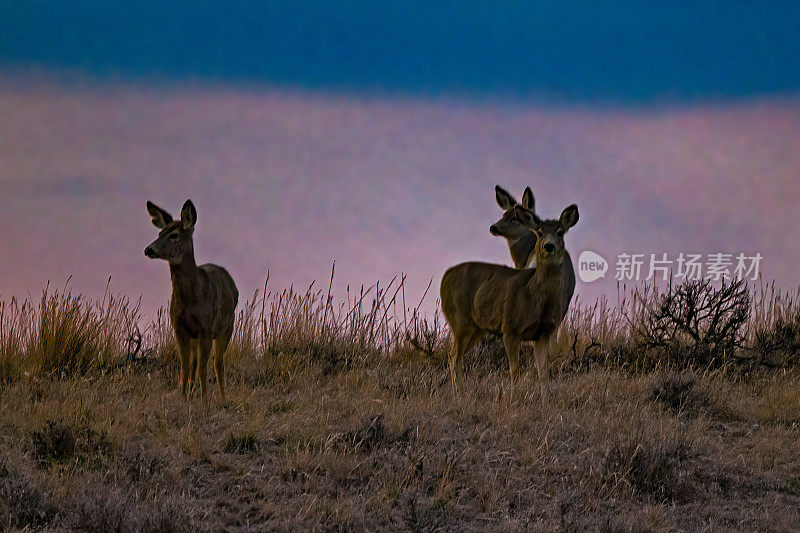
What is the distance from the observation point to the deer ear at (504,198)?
13.4 metres

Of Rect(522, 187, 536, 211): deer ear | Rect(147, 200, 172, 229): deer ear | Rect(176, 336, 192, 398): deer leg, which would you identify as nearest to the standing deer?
Rect(522, 187, 536, 211): deer ear

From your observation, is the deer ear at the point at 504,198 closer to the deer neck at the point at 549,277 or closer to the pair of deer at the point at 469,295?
the pair of deer at the point at 469,295

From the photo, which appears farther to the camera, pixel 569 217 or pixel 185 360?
pixel 569 217

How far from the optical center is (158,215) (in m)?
10.3

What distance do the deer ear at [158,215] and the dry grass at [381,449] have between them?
6.24 feet

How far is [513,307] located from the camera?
444 inches

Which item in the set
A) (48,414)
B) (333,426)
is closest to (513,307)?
(333,426)

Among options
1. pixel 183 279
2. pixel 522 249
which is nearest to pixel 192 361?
pixel 183 279

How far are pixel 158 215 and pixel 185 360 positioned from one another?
1573 mm

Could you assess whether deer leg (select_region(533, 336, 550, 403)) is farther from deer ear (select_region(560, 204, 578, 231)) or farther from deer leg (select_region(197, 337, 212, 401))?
deer leg (select_region(197, 337, 212, 401))

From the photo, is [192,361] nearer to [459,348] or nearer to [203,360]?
[203,360]

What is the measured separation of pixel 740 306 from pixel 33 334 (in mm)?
10499

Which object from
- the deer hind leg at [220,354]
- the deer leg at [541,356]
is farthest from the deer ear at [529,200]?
the deer hind leg at [220,354]

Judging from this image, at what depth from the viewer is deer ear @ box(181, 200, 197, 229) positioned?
10094 mm
